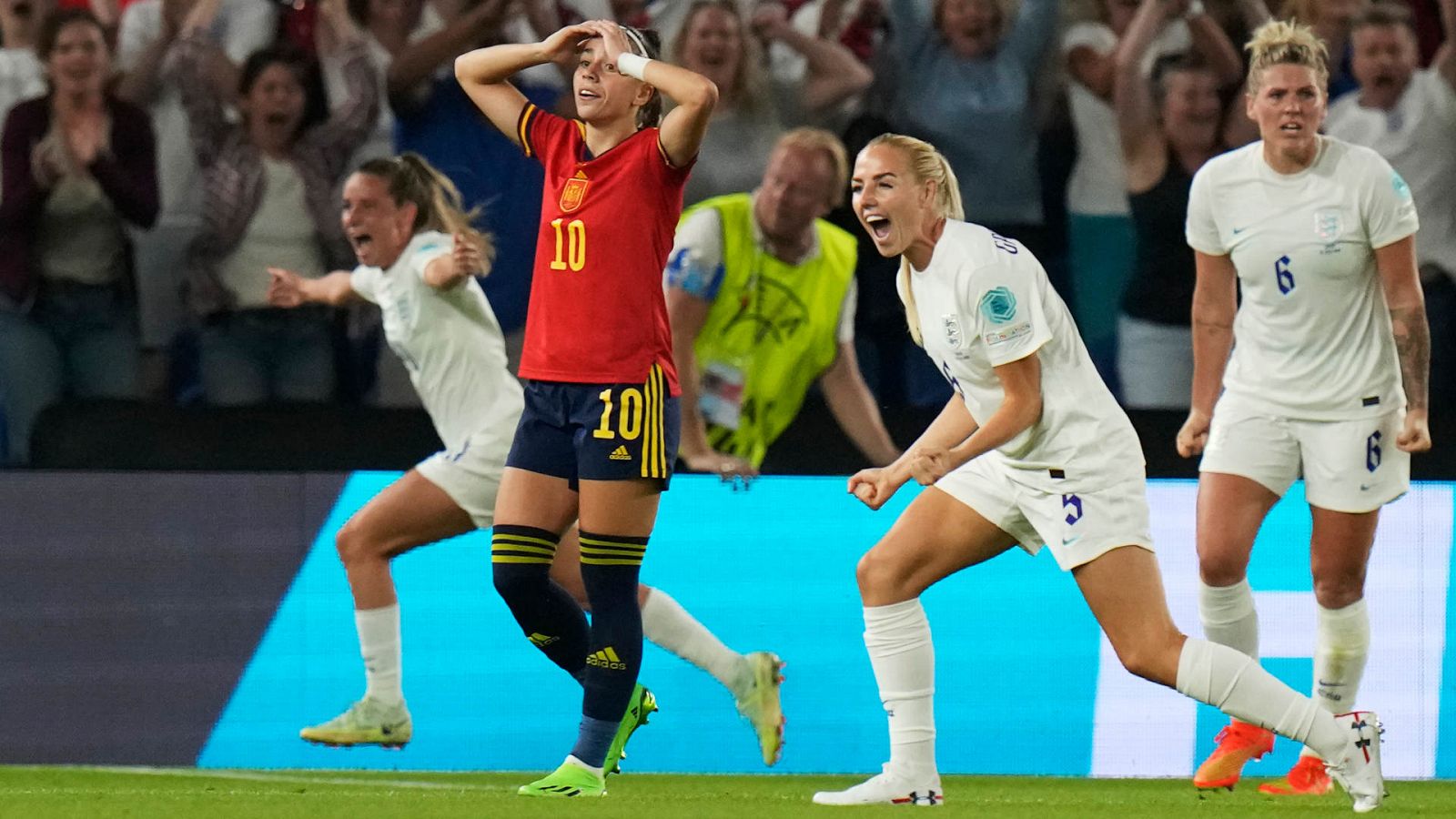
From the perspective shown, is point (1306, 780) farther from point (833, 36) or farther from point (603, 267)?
point (833, 36)

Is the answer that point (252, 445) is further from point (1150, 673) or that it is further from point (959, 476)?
point (1150, 673)

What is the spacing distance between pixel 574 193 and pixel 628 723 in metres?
1.27

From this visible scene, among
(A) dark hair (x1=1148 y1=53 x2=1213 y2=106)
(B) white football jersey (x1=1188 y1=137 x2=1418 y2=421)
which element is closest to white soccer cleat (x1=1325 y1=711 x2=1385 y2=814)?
(B) white football jersey (x1=1188 y1=137 x2=1418 y2=421)

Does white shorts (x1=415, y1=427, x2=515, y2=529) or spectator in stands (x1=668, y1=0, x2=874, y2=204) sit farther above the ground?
spectator in stands (x1=668, y1=0, x2=874, y2=204)

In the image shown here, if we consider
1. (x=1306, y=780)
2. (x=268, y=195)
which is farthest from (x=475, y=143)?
(x=1306, y=780)

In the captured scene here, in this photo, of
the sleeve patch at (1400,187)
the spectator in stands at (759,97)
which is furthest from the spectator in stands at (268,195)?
the sleeve patch at (1400,187)

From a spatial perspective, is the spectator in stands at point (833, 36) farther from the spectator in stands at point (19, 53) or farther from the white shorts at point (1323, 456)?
the spectator in stands at point (19, 53)

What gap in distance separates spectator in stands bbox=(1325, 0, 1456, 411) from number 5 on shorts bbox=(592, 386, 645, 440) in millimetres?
3963

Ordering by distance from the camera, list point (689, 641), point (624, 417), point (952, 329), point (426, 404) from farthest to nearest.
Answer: point (426, 404), point (689, 641), point (624, 417), point (952, 329)

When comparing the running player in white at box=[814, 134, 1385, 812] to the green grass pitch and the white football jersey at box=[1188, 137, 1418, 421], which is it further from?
the white football jersey at box=[1188, 137, 1418, 421]

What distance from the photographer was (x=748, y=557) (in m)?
6.32

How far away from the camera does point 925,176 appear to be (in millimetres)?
4551

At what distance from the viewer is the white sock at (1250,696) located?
14.4ft

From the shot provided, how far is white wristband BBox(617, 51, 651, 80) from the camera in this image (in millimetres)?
4508
